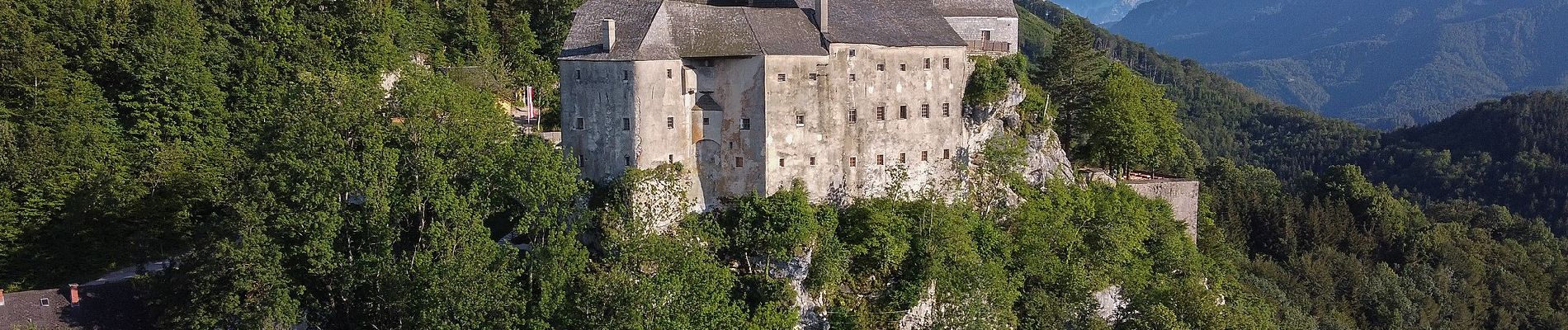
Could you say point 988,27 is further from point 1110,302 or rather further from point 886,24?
point 1110,302

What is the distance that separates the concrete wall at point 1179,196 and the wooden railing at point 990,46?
10.1 metres

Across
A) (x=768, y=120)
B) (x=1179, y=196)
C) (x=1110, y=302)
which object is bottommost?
(x=1110, y=302)

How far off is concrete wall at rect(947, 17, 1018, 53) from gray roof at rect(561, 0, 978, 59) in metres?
9.14

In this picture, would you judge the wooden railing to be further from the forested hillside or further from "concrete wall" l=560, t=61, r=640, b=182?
"concrete wall" l=560, t=61, r=640, b=182

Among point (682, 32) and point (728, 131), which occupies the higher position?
point (682, 32)

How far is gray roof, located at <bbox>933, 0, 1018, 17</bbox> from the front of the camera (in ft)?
211

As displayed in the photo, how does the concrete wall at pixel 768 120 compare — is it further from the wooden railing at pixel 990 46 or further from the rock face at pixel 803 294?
the wooden railing at pixel 990 46

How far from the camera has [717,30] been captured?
50.7 metres

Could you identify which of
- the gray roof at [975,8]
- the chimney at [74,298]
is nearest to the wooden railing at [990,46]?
the gray roof at [975,8]

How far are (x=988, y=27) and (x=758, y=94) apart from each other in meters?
19.3

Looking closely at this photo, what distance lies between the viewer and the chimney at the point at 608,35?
48438 mm

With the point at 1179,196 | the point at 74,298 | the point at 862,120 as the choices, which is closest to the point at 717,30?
the point at 862,120

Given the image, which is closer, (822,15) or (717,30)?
(717,30)

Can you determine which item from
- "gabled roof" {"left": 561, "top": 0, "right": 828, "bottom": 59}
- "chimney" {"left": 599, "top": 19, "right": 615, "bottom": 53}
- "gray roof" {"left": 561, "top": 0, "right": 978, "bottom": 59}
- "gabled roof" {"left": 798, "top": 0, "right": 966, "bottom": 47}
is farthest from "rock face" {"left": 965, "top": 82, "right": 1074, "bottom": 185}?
"chimney" {"left": 599, "top": 19, "right": 615, "bottom": 53}
